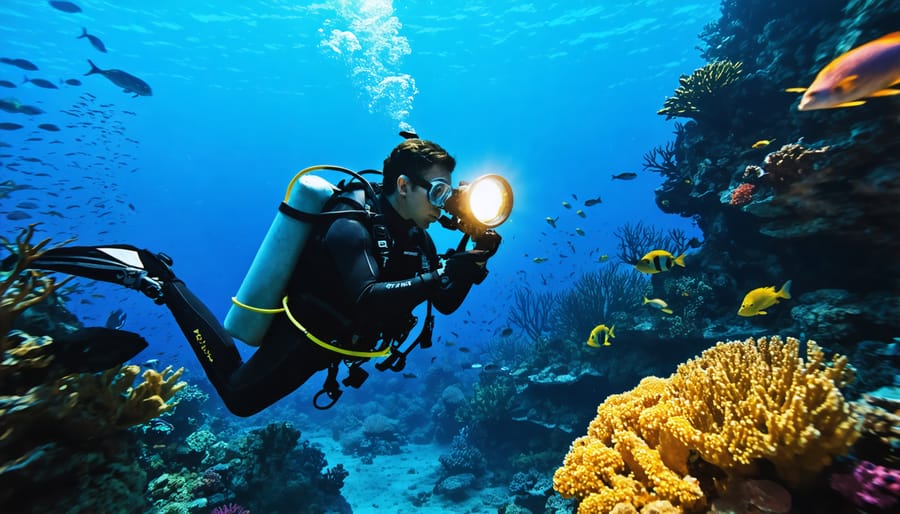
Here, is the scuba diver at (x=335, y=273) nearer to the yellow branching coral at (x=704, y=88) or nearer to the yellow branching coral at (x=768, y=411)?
the yellow branching coral at (x=768, y=411)

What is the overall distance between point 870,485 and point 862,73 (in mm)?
2868

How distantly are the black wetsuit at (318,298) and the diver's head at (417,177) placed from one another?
0.13m

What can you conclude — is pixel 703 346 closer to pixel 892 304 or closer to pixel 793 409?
pixel 892 304

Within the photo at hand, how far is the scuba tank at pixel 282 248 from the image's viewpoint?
2.95 m

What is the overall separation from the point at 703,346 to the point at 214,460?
10456 mm

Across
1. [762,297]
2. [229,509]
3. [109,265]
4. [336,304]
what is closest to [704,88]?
[762,297]

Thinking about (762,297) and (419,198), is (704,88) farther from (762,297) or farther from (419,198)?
(419,198)

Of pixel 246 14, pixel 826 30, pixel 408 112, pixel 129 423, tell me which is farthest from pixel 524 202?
pixel 129 423

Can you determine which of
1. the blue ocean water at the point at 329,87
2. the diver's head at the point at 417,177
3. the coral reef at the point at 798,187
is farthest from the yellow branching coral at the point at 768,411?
the blue ocean water at the point at 329,87

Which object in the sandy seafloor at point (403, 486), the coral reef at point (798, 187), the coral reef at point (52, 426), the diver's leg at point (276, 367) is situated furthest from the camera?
the sandy seafloor at point (403, 486)

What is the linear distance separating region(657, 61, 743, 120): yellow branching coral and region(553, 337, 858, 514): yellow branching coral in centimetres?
851

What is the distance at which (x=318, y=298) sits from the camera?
2805mm

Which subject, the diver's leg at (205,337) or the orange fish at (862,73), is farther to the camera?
the diver's leg at (205,337)

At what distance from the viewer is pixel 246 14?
2747 centimetres
